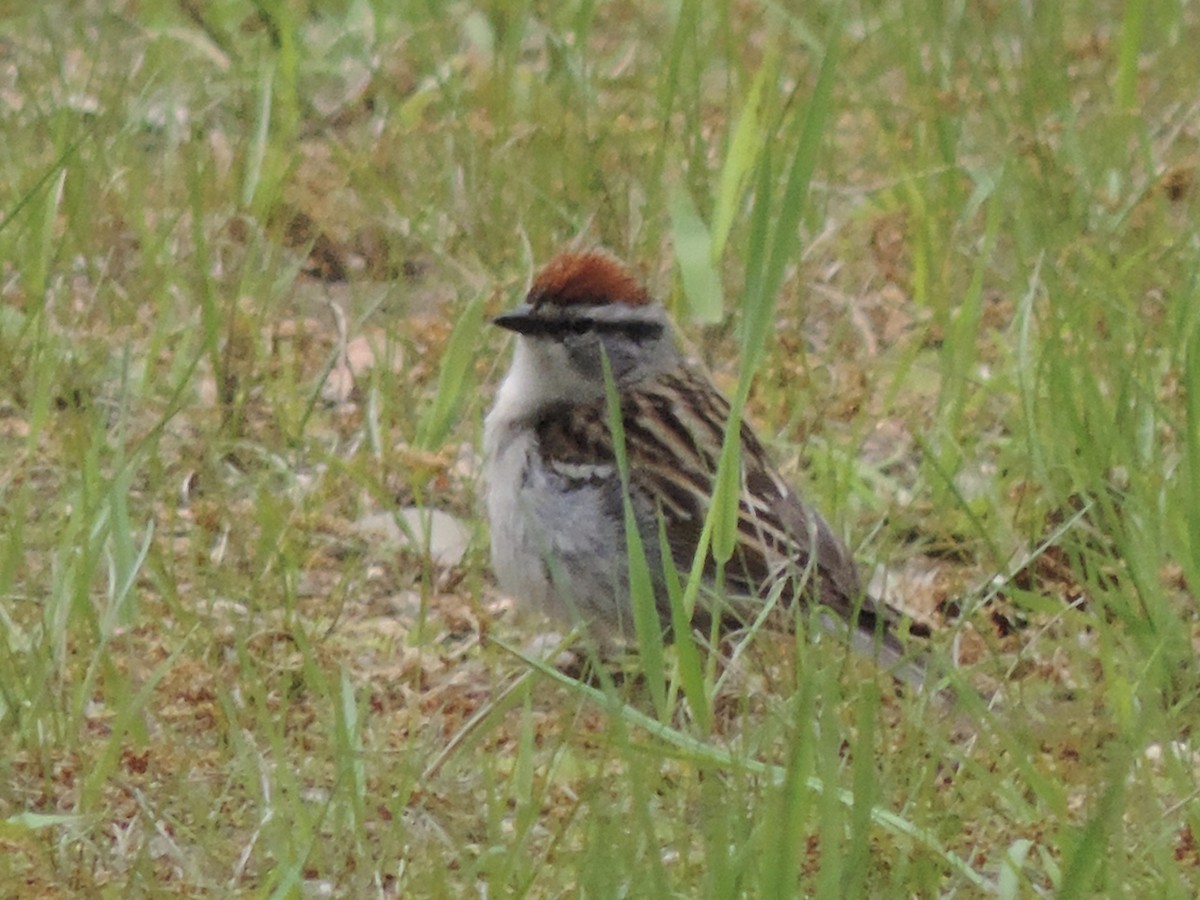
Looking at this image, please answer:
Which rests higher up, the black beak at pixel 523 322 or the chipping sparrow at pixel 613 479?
the black beak at pixel 523 322

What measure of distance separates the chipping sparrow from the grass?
15 centimetres

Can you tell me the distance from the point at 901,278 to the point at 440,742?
2.34 m

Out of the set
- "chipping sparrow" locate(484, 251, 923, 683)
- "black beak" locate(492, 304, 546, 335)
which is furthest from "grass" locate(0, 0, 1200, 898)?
"black beak" locate(492, 304, 546, 335)

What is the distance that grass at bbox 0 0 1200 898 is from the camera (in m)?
3.09

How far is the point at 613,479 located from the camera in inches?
162

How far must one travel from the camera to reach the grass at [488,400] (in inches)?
122

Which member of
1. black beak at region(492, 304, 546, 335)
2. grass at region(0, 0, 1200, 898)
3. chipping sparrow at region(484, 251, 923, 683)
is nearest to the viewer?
grass at region(0, 0, 1200, 898)

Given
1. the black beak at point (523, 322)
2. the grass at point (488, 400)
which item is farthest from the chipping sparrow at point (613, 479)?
the grass at point (488, 400)

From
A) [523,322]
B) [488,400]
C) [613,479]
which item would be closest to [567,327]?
[523,322]

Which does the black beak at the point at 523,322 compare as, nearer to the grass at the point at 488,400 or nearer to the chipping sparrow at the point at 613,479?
the chipping sparrow at the point at 613,479

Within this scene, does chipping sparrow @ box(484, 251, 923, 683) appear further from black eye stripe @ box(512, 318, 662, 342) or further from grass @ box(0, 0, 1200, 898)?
grass @ box(0, 0, 1200, 898)

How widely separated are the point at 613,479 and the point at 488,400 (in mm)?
965

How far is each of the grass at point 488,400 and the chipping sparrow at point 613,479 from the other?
150 millimetres

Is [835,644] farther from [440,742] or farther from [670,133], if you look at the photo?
[670,133]
